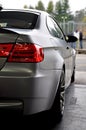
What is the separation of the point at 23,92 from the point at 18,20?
54.4 inches

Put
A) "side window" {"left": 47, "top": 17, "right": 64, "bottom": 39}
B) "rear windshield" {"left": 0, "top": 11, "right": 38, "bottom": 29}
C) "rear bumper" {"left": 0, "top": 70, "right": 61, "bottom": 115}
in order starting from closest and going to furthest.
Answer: "rear bumper" {"left": 0, "top": 70, "right": 61, "bottom": 115}
"rear windshield" {"left": 0, "top": 11, "right": 38, "bottom": 29}
"side window" {"left": 47, "top": 17, "right": 64, "bottom": 39}

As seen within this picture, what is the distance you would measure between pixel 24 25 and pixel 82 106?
1.83 m

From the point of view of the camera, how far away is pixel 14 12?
4.97 meters

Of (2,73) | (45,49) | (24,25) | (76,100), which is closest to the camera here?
(2,73)

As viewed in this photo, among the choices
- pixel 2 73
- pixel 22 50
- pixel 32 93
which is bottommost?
pixel 32 93

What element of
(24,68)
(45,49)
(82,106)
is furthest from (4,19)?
(82,106)

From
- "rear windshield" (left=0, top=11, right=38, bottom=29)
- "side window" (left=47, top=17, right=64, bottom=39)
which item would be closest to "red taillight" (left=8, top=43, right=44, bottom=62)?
"rear windshield" (left=0, top=11, right=38, bottom=29)

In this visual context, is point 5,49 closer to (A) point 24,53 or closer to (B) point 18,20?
(A) point 24,53

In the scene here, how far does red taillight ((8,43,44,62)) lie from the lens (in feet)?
12.2

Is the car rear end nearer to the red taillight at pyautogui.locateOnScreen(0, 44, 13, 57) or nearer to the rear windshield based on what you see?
the red taillight at pyautogui.locateOnScreen(0, 44, 13, 57)

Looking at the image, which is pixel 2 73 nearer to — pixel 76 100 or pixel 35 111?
pixel 35 111

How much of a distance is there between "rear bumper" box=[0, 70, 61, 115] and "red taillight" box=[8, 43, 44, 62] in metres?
0.20

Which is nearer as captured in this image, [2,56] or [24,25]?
[2,56]

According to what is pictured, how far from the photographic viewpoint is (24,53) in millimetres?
3736
